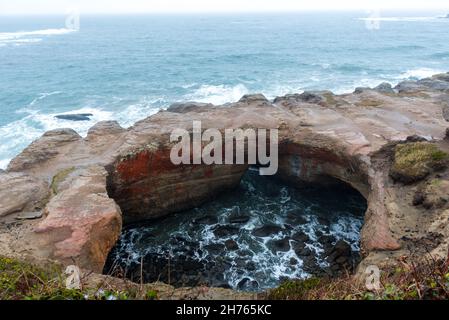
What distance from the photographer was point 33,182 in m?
15.2

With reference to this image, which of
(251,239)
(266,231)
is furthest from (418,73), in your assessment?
(251,239)

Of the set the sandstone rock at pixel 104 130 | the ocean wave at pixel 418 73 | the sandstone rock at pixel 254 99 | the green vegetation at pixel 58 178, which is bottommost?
the green vegetation at pixel 58 178

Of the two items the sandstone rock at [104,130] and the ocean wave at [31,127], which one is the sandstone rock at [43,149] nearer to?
the sandstone rock at [104,130]

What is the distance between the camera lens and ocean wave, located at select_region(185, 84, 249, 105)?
4262cm

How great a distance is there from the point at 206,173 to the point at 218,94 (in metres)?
26.5

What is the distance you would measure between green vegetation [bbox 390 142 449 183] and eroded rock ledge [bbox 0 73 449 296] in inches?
9.2

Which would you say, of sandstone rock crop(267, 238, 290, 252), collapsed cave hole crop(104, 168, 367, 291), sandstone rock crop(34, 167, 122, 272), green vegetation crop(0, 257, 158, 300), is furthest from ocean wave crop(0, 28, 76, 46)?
green vegetation crop(0, 257, 158, 300)

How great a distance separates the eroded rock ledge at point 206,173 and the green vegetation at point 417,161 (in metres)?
0.23

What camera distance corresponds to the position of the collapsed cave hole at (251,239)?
16.1m

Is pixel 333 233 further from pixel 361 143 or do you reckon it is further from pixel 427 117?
pixel 427 117

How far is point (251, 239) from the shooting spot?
18078 mm

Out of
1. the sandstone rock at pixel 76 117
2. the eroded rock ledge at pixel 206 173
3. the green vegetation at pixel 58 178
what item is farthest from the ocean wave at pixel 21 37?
the green vegetation at pixel 58 178

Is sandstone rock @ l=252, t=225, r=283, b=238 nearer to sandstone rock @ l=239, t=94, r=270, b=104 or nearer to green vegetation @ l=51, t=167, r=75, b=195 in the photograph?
sandstone rock @ l=239, t=94, r=270, b=104
